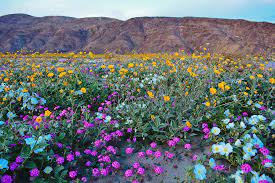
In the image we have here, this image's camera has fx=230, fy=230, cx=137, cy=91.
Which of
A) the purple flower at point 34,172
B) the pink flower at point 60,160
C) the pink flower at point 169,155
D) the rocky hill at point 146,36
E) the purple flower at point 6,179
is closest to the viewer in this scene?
the purple flower at point 6,179

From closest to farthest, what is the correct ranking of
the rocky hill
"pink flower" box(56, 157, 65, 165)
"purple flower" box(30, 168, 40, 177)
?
"purple flower" box(30, 168, 40, 177)
"pink flower" box(56, 157, 65, 165)
the rocky hill

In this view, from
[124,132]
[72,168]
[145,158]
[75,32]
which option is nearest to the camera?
[72,168]

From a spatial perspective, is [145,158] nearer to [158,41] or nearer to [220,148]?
[220,148]

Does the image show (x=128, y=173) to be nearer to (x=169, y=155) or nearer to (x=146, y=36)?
(x=169, y=155)

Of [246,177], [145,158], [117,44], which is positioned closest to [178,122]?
[145,158]

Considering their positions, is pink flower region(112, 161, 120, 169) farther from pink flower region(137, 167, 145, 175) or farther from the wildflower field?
pink flower region(137, 167, 145, 175)

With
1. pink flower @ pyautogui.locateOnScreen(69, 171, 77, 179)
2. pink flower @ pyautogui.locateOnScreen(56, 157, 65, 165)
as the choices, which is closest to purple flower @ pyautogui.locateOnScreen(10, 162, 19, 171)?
pink flower @ pyautogui.locateOnScreen(56, 157, 65, 165)

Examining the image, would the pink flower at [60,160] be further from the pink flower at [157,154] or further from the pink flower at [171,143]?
the pink flower at [171,143]

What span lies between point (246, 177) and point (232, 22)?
3873cm

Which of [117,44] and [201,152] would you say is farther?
[117,44]

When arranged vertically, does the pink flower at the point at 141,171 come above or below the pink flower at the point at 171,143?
below

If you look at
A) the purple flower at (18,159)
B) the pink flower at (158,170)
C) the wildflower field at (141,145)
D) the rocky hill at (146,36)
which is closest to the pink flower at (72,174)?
the wildflower field at (141,145)

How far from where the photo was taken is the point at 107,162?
2043 mm

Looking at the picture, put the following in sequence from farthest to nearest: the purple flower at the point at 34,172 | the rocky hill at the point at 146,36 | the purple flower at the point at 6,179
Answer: the rocky hill at the point at 146,36
the purple flower at the point at 34,172
the purple flower at the point at 6,179
